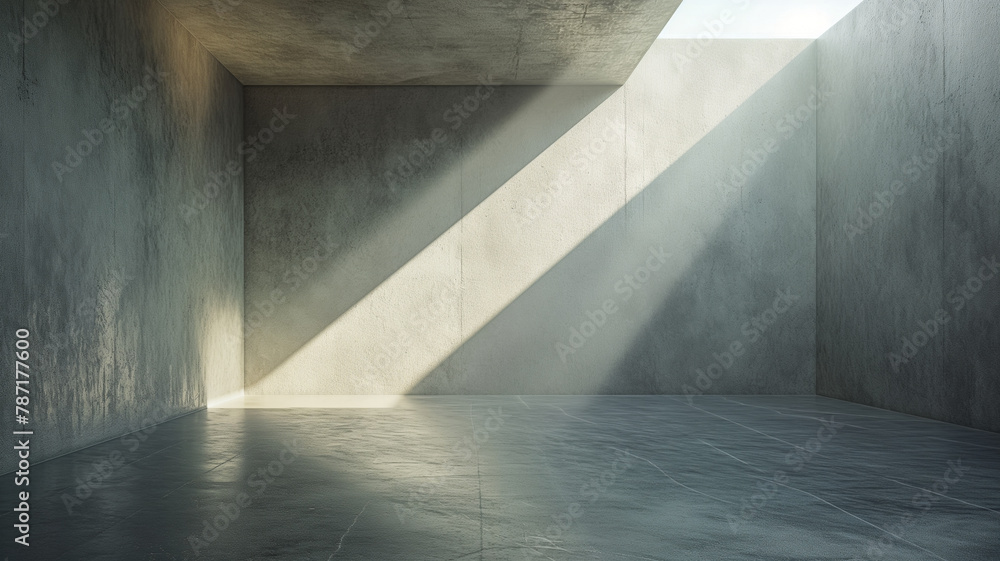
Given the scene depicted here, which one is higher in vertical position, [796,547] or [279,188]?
[279,188]

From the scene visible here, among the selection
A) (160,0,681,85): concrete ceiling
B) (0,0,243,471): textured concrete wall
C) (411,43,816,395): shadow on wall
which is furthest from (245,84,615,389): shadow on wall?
(411,43,816,395): shadow on wall

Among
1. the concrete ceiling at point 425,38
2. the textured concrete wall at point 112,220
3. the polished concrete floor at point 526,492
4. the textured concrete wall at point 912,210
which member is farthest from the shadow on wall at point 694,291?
the textured concrete wall at point 112,220

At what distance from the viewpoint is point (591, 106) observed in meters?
10.6

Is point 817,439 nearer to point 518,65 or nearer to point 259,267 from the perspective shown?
point 518,65

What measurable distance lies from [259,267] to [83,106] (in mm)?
4446

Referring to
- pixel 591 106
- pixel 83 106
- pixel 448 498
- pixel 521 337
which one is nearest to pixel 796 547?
pixel 448 498

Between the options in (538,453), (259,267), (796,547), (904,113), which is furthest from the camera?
(259,267)

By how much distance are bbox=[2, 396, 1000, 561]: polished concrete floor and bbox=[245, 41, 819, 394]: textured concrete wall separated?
9.98ft

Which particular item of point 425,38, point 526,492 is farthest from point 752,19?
point 526,492

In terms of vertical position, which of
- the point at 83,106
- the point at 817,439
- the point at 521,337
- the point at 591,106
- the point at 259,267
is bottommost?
the point at 817,439

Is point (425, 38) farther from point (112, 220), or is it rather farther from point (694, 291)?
point (694, 291)

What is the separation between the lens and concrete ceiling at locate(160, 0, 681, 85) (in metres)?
7.80

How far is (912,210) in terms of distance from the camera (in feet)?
26.8

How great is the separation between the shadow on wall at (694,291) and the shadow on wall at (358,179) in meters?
1.48
